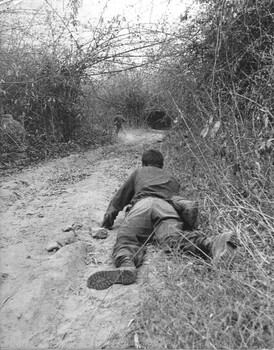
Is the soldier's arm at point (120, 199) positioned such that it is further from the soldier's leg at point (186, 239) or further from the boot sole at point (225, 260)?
the boot sole at point (225, 260)

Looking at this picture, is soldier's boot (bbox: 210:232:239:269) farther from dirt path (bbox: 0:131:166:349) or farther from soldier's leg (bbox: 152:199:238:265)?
dirt path (bbox: 0:131:166:349)

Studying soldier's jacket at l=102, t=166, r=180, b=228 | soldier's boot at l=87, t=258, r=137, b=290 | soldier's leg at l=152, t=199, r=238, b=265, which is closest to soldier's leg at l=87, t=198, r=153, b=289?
soldier's boot at l=87, t=258, r=137, b=290

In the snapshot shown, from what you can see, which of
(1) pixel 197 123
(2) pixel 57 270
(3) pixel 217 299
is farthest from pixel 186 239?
(1) pixel 197 123

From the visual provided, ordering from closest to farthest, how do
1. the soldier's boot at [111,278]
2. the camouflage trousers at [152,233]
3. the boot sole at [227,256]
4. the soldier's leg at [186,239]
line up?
the boot sole at [227,256] < the soldier's leg at [186,239] < the soldier's boot at [111,278] < the camouflage trousers at [152,233]

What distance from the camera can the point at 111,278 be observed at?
9.45ft

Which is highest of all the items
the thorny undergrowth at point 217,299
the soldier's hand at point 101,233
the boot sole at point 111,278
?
the thorny undergrowth at point 217,299

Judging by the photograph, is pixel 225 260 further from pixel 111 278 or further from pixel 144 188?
pixel 144 188

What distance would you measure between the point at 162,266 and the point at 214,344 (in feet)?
3.23

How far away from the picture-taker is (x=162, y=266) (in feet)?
9.65

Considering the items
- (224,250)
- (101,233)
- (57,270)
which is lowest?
(101,233)

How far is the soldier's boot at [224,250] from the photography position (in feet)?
8.71

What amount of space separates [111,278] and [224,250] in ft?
2.55

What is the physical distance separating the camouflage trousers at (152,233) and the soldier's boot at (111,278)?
237 mm

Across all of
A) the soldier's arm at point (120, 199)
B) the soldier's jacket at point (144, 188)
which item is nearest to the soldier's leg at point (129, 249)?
the soldier's jacket at point (144, 188)
